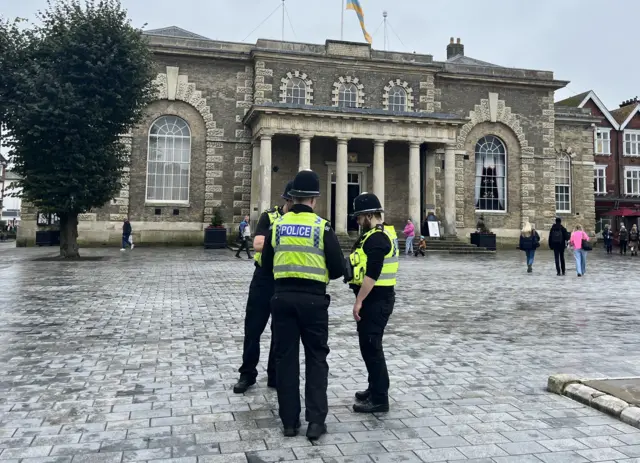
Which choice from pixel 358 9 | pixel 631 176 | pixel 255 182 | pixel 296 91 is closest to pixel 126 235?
pixel 255 182

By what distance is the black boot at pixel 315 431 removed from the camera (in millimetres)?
3479

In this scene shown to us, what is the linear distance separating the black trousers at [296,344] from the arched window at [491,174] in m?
27.3

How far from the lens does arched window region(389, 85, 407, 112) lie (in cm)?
2772

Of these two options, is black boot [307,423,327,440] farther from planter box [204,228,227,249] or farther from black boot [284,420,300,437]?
planter box [204,228,227,249]

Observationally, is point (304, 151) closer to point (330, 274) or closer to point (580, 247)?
point (580, 247)

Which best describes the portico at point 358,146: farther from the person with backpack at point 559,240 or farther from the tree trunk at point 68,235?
the person with backpack at point 559,240

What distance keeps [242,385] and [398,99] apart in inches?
1008

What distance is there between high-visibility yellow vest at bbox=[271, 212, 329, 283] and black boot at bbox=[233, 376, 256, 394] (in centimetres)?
129

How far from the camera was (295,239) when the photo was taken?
12.6 ft

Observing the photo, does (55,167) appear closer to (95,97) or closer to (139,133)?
(95,97)

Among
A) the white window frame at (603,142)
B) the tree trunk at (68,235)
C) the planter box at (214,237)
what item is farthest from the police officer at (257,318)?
the white window frame at (603,142)

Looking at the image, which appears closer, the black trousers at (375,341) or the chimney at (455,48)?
the black trousers at (375,341)

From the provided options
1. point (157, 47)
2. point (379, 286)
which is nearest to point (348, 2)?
point (157, 47)

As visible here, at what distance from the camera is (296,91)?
26.5 m
